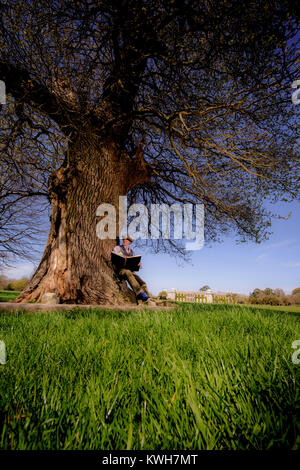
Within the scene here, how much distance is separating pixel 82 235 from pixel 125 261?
137cm

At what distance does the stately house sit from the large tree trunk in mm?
21381

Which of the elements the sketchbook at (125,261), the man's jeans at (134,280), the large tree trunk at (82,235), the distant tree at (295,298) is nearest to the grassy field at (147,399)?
the large tree trunk at (82,235)

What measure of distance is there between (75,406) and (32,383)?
0.37 metres

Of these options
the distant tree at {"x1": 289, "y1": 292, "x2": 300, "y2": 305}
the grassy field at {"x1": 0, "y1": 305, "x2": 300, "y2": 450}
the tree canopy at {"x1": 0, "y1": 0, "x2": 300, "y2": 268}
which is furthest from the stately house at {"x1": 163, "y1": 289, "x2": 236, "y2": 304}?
the grassy field at {"x1": 0, "y1": 305, "x2": 300, "y2": 450}

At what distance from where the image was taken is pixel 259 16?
3998mm

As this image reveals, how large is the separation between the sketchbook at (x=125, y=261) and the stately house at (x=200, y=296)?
21.3 metres

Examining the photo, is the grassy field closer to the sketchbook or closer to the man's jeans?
the man's jeans

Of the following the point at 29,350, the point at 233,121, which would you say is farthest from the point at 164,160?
the point at 29,350

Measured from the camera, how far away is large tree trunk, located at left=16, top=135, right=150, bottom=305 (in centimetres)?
601

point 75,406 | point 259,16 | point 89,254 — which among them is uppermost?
point 259,16

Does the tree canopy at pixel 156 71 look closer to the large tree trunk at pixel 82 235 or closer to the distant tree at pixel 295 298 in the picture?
the large tree trunk at pixel 82 235

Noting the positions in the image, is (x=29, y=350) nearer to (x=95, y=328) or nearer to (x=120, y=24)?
(x=95, y=328)

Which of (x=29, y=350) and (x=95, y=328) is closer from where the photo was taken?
(x=29, y=350)

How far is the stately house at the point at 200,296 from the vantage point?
88.8ft
